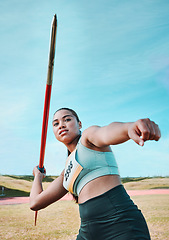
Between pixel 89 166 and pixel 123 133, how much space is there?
21.5 inches

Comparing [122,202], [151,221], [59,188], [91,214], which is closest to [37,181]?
[59,188]

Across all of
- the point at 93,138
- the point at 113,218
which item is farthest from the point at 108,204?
the point at 93,138

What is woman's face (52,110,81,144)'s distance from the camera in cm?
197

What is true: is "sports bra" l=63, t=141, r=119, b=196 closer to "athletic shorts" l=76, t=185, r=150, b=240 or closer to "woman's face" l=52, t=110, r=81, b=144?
"athletic shorts" l=76, t=185, r=150, b=240

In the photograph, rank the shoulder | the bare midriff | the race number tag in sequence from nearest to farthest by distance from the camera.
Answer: the shoulder → the bare midriff → the race number tag

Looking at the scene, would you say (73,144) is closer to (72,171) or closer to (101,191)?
(72,171)

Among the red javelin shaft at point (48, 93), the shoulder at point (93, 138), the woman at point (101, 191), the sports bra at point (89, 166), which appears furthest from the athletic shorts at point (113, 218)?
the red javelin shaft at point (48, 93)

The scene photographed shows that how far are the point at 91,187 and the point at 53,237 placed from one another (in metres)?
4.06

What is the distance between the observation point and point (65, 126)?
1990 mm

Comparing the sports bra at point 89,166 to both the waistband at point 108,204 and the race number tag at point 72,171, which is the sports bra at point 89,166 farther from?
the waistband at point 108,204

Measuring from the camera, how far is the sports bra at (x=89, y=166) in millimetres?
1628

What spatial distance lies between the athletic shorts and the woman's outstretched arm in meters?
0.38

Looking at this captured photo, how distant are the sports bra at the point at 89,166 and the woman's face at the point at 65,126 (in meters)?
0.25

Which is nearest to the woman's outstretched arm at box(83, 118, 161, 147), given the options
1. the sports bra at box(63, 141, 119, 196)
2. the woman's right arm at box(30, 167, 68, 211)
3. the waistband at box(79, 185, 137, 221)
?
the sports bra at box(63, 141, 119, 196)
